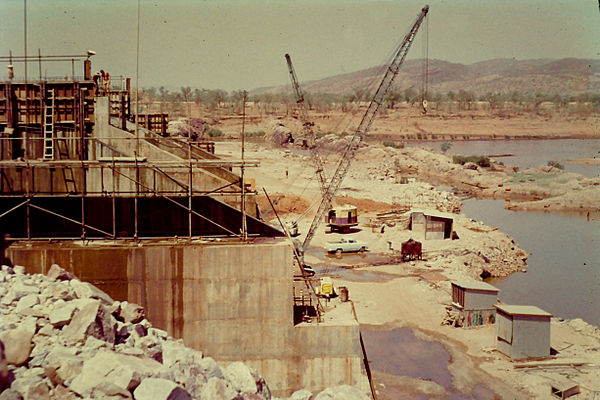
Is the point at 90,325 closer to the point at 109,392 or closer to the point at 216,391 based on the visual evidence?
the point at 109,392

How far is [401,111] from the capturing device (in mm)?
166125

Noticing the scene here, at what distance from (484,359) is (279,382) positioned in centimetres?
1125

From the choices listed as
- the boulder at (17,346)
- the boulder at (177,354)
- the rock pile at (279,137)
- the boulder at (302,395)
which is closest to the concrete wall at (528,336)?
the boulder at (302,395)

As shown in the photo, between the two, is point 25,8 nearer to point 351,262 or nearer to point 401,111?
point 351,262

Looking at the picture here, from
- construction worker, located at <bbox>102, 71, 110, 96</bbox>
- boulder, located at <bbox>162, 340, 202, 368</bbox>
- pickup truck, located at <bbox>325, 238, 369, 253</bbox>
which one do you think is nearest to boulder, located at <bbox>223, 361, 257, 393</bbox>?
boulder, located at <bbox>162, 340, 202, 368</bbox>

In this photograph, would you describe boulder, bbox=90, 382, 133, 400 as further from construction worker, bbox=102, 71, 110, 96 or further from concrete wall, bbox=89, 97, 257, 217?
construction worker, bbox=102, 71, 110, 96

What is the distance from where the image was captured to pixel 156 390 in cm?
1366

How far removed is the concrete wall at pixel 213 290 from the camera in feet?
71.4

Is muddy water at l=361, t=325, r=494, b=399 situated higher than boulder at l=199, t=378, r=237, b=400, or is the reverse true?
boulder at l=199, t=378, r=237, b=400

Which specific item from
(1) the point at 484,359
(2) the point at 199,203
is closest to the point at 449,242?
(1) the point at 484,359

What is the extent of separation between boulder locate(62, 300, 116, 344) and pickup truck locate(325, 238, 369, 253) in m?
31.8

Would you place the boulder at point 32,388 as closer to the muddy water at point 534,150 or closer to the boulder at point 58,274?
the boulder at point 58,274

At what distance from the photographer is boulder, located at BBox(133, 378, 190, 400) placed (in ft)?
44.5

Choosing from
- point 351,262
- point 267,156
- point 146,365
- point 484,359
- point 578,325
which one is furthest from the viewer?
point 267,156
